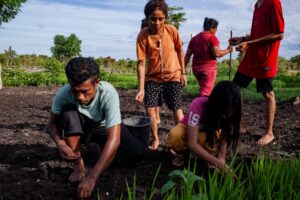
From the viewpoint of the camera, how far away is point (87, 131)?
114 inches

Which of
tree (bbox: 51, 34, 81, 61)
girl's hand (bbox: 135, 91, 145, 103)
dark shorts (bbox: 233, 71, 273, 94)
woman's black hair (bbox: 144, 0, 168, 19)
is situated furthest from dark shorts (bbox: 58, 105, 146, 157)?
tree (bbox: 51, 34, 81, 61)

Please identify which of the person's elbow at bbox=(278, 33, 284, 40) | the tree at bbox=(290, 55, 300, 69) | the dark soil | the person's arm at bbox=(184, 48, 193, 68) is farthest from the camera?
the tree at bbox=(290, 55, 300, 69)

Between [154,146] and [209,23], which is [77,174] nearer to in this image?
[154,146]

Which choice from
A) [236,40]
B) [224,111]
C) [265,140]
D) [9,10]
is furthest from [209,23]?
[9,10]

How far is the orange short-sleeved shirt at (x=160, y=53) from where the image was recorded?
3570 millimetres

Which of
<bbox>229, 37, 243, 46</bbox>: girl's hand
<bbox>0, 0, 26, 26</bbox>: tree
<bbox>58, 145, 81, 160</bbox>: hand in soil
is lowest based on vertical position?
<bbox>58, 145, 81, 160</bbox>: hand in soil

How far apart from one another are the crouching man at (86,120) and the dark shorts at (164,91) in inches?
27.0

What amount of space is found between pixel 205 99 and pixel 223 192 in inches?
43.7

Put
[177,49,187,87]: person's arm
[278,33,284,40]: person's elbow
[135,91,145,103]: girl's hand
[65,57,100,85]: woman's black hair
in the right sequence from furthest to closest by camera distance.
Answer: [278,33,284,40]: person's elbow → [177,49,187,87]: person's arm → [135,91,145,103]: girl's hand → [65,57,100,85]: woman's black hair

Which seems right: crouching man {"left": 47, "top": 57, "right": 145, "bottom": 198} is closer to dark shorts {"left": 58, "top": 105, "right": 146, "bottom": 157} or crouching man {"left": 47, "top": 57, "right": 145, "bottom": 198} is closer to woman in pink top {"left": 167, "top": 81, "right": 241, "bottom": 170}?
dark shorts {"left": 58, "top": 105, "right": 146, "bottom": 157}

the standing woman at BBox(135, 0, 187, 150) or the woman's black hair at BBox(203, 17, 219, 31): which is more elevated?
the woman's black hair at BBox(203, 17, 219, 31)

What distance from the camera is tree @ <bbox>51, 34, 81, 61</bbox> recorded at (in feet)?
202

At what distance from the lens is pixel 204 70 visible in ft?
16.4

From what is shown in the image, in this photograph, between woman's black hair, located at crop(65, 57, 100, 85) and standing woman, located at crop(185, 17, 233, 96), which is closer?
woman's black hair, located at crop(65, 57, 100, 85)
